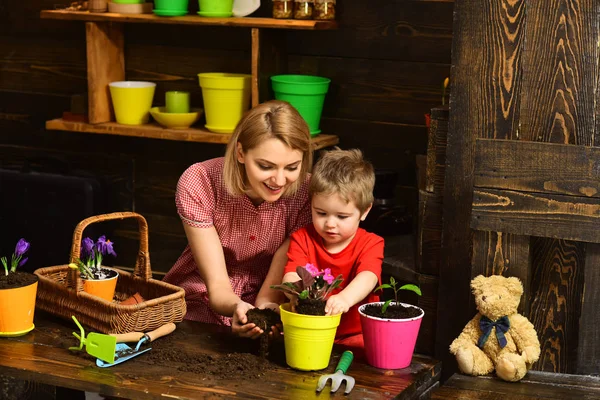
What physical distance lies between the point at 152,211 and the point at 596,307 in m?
2.41

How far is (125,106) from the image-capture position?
3828 millimetres

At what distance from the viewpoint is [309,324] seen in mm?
1999

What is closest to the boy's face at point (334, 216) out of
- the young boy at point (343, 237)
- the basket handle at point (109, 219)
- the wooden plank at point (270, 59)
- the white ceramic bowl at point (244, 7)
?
the young boy at point (343, 237)

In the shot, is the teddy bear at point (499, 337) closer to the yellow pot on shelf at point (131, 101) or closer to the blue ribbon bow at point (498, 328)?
the blue ribbon bow at point (498, 328)

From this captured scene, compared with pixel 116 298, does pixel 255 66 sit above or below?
above

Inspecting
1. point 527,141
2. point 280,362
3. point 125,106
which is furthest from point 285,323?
point 125,106

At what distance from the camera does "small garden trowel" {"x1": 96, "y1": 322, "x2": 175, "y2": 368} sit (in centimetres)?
205

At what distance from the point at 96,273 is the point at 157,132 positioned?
1.46 m

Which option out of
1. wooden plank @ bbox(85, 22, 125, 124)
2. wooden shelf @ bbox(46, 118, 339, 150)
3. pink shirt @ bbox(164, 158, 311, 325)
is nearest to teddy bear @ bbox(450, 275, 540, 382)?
pink shirt @ bbox(164, 158, 311, 325)

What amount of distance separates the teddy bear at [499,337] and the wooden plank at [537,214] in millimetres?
130

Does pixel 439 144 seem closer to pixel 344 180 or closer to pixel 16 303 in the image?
pixel 344 180

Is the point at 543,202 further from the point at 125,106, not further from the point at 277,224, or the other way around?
the point at 125,106

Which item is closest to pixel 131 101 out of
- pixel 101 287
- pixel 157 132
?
pixel 157 132

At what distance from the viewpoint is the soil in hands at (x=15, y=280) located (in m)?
2.20
